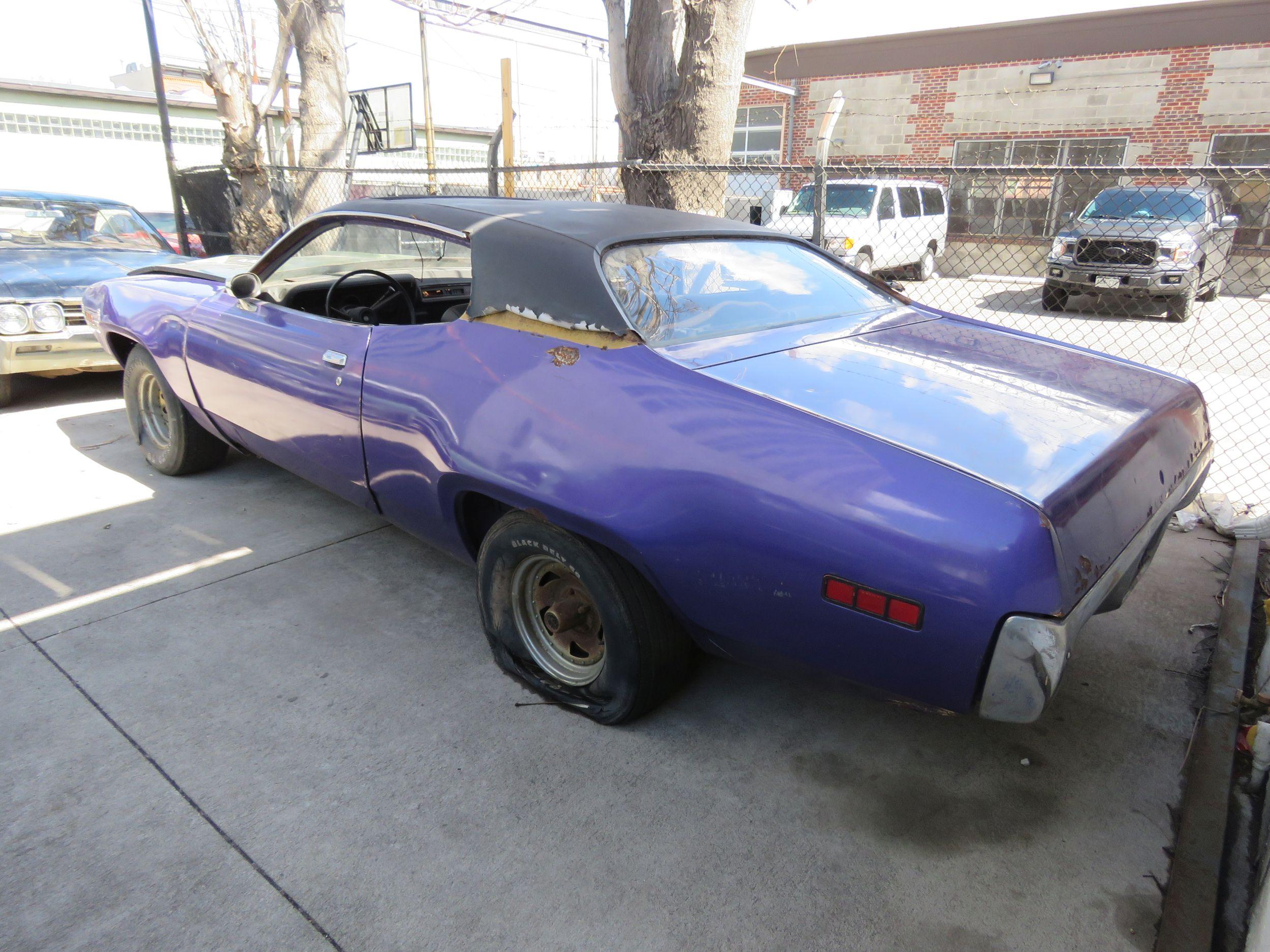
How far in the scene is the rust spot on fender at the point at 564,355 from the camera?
2.29 meters

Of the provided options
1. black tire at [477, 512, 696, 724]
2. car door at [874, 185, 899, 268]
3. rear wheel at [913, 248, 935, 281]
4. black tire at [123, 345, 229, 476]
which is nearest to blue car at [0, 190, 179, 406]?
black tire at [123, 345, 229, 476]

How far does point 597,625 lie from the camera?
255 cm

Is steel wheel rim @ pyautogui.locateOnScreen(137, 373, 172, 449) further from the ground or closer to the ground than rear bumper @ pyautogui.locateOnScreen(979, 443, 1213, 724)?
closer to the ground

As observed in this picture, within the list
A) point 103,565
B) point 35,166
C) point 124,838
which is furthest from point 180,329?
point 35,166

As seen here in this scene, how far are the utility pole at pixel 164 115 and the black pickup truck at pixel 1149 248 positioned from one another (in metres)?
10.6

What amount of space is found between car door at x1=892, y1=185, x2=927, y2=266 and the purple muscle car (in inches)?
420

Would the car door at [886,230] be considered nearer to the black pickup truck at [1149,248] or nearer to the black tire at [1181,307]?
the black pickup truck at [1149,248]

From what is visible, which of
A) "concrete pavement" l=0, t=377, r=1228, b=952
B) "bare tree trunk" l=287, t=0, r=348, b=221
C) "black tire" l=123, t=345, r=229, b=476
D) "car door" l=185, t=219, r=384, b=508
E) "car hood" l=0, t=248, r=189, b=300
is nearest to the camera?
"concrete pavement" l=0, t=377, r=1228, b=952

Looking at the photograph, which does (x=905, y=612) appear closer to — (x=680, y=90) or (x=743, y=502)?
(x=743, y=502)

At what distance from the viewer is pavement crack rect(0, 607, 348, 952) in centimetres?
185

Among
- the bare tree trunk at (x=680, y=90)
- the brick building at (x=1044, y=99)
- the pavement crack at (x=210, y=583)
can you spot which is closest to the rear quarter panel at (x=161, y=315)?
the pavement crack at (x=210, y=583)

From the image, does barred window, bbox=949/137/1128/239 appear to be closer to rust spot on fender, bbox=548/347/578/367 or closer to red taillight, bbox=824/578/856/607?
rust spot on fender, bbox=548/347/578/367

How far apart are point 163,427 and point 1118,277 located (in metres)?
10.1

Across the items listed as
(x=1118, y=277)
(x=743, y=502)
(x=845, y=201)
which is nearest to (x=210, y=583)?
(x=743, y=502)
